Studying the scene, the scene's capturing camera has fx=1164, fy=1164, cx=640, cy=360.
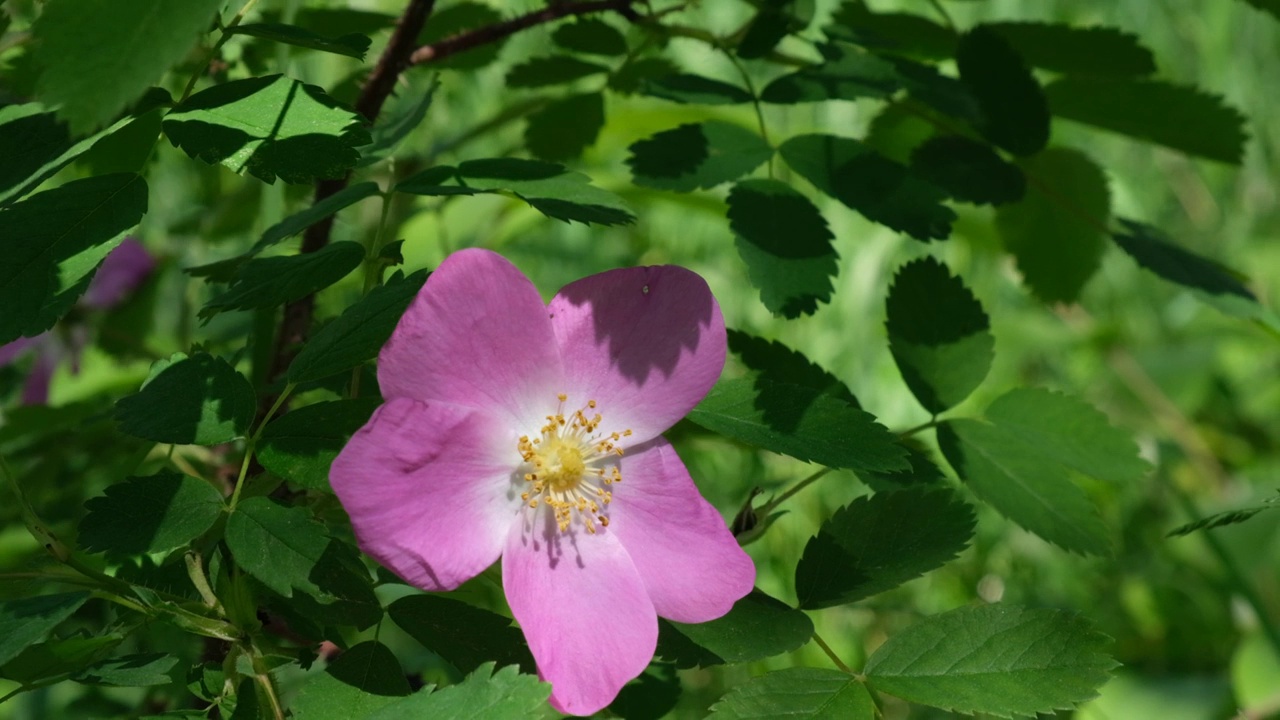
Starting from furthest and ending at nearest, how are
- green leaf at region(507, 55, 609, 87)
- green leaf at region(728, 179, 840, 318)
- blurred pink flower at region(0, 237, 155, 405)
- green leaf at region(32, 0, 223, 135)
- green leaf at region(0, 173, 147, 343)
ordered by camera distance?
blurred pink flower at region(0, 237, 155, 405) → green leaf at region(507, 55, 609, 87) → green leaf at region(728, 179, 840, 318) → green leaf at region(0, 173, 147, 343) → green leaf at region(32, 0, 223, 135)

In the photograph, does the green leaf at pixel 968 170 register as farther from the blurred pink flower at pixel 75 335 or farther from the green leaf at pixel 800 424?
the blurred pink flower at pixel 75 335

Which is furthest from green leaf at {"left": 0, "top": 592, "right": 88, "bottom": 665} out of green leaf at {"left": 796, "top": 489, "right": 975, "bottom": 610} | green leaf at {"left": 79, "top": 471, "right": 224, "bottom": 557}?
green leaf at {"left": 796, "top": 489, "right": 975, "bottom": 610}

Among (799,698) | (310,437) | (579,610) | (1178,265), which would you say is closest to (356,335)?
(310,437)

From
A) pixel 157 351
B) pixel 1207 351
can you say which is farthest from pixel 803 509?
pixel 157 351

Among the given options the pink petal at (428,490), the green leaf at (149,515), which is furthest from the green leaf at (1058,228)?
the green leaf at (149,515)

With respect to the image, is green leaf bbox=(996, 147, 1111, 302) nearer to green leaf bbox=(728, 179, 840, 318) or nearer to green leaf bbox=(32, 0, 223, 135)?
green leaf bbox=(728, 179, 840, 318)

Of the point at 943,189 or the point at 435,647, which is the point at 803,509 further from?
the point at 435,647
